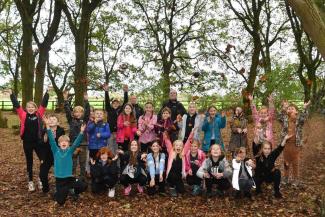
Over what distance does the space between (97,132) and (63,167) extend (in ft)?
3.12

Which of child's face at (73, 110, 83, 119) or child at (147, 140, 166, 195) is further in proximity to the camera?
child's face at (73, 110, 83, 119)

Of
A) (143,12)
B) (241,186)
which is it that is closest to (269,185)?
(241,186)

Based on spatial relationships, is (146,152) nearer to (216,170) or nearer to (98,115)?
(98,115)

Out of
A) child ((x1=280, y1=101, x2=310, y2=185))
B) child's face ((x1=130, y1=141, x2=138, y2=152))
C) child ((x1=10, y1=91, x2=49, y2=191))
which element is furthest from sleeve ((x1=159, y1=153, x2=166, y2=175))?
child ((x1=280, y1=101, x2=310, y2=185))

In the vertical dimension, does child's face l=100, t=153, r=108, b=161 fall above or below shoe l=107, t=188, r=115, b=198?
above

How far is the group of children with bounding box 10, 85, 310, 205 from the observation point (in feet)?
22.8

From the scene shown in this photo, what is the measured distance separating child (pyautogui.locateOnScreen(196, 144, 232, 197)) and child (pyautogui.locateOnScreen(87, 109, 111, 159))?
1881 mm

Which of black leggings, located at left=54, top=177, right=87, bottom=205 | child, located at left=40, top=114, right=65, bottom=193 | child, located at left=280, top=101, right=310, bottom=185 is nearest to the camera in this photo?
black leggings, located at left=54, top=177, right=87, bottom=205

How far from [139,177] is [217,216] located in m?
1.67

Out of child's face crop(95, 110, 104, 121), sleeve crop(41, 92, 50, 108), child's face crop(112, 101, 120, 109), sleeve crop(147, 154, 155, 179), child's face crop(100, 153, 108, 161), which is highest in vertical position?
sleeve crop(41, 92, 50, 108)

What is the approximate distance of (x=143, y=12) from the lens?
87.7ft

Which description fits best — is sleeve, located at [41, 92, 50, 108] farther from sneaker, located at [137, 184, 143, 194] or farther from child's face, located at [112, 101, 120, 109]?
sneaker, located at [137, 184, 143, 194]

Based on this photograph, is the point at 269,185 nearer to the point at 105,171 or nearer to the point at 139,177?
the point at 139,177

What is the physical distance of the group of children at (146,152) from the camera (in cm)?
695
